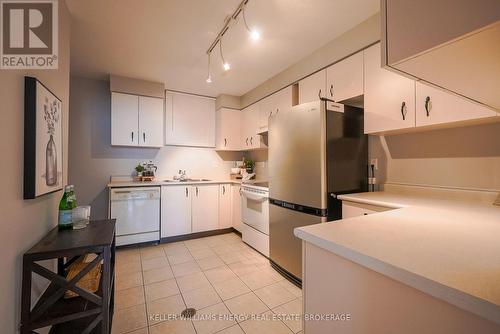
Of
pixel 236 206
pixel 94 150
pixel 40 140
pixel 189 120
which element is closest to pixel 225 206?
pixel 236 206

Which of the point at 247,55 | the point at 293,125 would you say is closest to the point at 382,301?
the point at 293,125

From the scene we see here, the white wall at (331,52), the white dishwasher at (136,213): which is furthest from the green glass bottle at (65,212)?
the white wall at (331,52)

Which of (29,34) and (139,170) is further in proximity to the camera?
(139,170)

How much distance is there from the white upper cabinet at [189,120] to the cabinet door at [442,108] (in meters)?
3.05

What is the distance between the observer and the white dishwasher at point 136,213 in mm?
2799

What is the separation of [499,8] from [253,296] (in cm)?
212

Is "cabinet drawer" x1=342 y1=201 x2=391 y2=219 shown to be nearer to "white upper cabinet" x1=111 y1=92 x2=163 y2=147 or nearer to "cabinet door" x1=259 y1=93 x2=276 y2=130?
"cabinet door" x1=259 y1=93 x2=276 y2=130

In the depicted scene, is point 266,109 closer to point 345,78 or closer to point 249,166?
point 249,166

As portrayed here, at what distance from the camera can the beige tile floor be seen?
154 centimetres

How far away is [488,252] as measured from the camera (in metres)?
Result: 0.60

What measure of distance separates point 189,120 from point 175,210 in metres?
1.56

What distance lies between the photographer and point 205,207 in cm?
337

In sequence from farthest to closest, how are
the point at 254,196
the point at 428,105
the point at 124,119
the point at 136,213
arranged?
the point at 124,119 < the point at 136,213 < the point at 254,196 < the point at 428,105

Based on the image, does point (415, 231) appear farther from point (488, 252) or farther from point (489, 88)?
point (489, 88)
